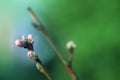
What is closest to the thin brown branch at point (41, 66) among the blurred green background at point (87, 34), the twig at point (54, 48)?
the twig at point (54, 48)

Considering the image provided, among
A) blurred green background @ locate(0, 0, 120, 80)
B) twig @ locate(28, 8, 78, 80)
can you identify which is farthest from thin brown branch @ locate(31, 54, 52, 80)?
blurred green background @ locate(0, 0, 120, 80)

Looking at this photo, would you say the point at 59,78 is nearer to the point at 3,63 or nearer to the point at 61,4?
the point at 61,4

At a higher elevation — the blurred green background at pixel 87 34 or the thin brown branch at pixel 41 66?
the blurred green background at pixel 87 34

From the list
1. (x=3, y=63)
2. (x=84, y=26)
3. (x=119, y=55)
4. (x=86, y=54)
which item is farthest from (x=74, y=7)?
(x=3, y=63)

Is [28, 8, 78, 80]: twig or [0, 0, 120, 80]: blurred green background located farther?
[0, 0, 120, 80]: blurred green background

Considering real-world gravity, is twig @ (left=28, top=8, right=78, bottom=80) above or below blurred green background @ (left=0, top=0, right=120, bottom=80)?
below

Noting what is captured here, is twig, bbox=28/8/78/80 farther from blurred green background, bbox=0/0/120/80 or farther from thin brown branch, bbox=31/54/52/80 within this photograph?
blurred green background, bbox=0/0/120/80

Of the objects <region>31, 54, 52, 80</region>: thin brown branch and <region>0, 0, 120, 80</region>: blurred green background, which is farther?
<region>0, 0, 120, 80</region>: blurred green background

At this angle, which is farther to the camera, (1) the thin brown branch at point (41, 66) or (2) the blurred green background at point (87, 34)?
(2) the blurred green background at point (87, 34)

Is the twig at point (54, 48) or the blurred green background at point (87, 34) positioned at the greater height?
the blurred green background at point (87, 34)

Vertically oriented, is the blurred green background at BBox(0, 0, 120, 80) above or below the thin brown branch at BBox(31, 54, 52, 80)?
above

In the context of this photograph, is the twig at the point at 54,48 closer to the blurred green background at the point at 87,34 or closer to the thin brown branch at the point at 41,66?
the thin brown branch at the point at 41,66
